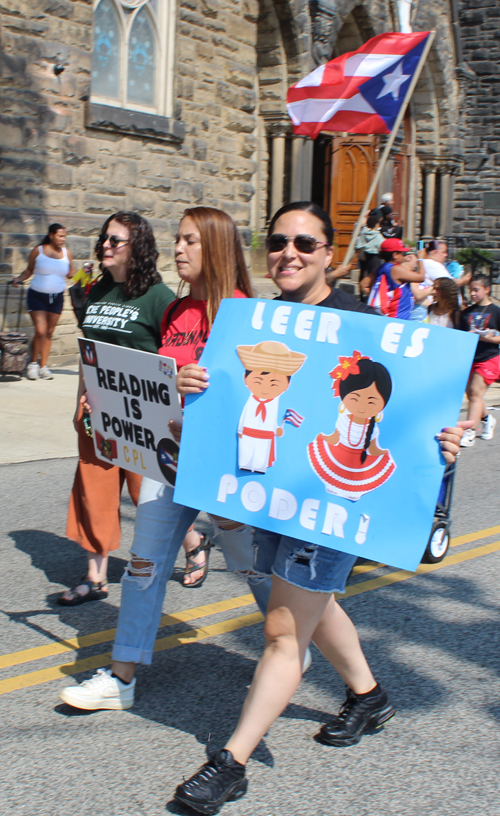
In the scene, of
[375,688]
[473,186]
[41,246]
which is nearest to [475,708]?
[375,688]

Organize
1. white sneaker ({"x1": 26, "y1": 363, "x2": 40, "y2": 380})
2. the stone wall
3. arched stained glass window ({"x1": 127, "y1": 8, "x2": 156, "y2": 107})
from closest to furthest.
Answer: white sneaker ({"x1": 26, "y1": 363, "x2": 40, "y2": 380}), arched stained glass window ({"x1": 127, "y1": 8, "x2": 156, "y2": 107}), the stone wall

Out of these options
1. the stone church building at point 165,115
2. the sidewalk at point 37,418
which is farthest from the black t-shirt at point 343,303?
the stone church building at point 165,115

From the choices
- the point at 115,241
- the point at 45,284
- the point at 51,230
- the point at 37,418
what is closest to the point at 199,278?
the point at 115,241

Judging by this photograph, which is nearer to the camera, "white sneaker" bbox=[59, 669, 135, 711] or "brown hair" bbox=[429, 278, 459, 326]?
"white sneaker" bbox=[59, 669, 135, 711]

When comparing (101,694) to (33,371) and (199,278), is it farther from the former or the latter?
(33,371)

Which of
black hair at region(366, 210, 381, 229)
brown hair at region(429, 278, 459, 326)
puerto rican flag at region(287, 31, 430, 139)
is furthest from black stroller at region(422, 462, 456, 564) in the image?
black hair at region(366, 210, 381, 229)

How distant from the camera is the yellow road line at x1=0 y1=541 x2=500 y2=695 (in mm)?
3531

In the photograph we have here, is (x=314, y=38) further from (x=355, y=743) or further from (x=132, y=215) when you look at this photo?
(x=355, y=743)

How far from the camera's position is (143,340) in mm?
4129

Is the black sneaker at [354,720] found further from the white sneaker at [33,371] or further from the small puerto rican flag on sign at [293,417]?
the white sneaker at [33,371]

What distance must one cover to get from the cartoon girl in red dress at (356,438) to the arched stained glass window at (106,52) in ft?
35.9

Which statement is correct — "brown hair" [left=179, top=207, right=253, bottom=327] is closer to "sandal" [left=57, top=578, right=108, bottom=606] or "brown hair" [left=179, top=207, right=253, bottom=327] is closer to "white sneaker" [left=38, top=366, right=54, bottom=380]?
"sandal" [left=57, top=578, right=108, bottom=606]

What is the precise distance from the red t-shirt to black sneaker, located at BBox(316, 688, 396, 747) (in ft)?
4.46

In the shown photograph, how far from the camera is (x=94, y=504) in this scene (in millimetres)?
4328
